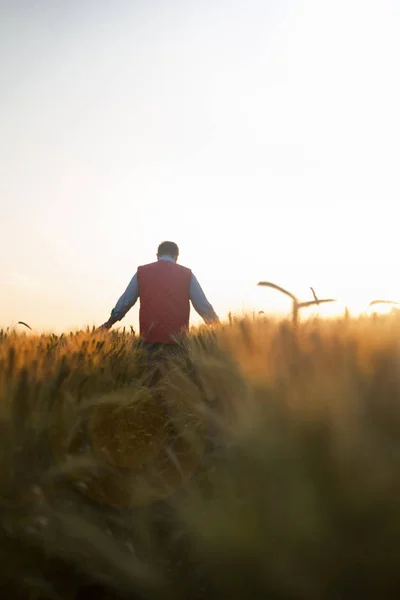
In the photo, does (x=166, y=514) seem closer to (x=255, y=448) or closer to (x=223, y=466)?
Answer: (x=223, y=466)

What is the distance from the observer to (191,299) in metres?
8.36

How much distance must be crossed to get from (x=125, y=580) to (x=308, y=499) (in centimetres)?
56

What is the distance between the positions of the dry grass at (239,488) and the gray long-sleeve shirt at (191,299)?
543 centimetres

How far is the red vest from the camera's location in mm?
8180

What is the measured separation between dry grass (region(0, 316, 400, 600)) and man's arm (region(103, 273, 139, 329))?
5297mm

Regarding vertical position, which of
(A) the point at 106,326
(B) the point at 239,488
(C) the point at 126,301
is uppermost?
(C) the point at 126,301

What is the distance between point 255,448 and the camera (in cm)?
174

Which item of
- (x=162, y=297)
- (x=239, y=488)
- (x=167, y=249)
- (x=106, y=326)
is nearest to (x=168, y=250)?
(x=167, y=249)

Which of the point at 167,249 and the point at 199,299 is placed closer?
the point at 199,299

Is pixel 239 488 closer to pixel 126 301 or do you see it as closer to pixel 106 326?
pixel 106 326

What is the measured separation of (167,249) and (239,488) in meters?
6.84

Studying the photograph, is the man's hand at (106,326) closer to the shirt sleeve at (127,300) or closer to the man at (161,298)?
the shirt sleeve at (127,300)

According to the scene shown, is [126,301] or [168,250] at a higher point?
[168,250]

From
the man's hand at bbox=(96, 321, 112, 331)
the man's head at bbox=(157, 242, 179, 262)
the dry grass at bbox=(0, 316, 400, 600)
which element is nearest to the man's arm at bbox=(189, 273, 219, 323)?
the man's head at bbox=(157, 242, 179, 262)
